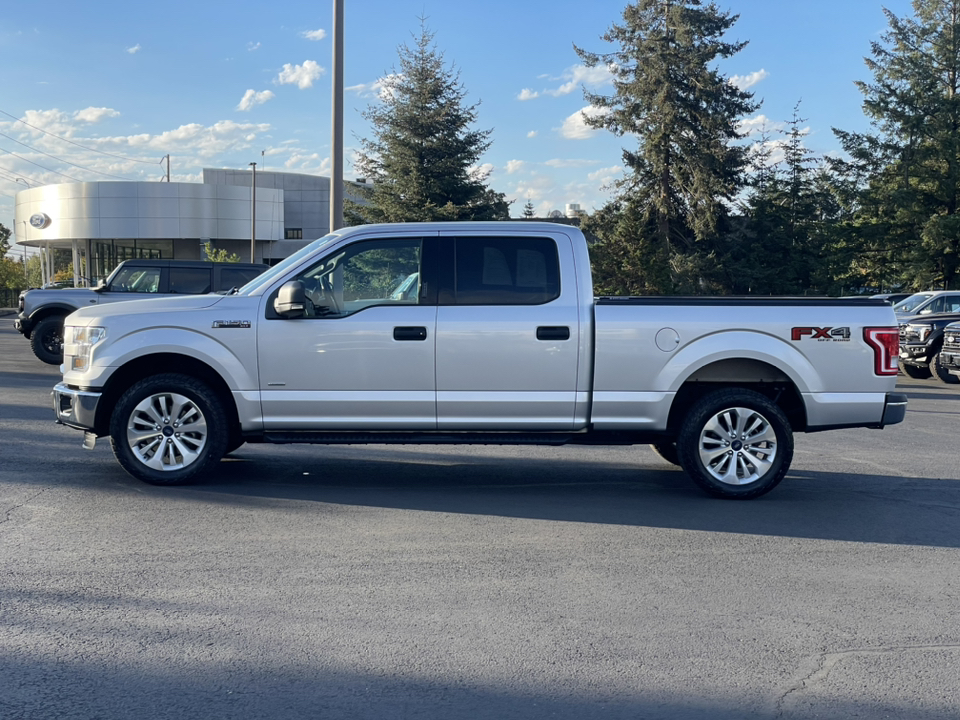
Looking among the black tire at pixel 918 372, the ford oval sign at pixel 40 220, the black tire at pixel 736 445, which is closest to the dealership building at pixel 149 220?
the ford oval sign at pixel 40 220

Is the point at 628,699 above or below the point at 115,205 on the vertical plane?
below

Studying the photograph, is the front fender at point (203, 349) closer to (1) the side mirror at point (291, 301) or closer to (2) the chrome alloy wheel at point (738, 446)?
(1) the side mirror at point (291, 301)

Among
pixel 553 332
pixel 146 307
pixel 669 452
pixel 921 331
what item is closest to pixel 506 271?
pixel 553 332

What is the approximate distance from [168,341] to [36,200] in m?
65.3

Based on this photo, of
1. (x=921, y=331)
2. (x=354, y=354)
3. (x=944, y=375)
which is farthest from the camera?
(x=921, y=331)

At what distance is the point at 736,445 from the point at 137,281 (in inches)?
475

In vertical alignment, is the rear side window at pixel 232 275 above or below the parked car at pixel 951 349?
above

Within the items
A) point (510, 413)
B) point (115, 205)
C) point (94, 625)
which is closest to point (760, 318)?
point (510, 413)

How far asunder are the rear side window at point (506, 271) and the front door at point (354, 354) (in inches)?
12.4

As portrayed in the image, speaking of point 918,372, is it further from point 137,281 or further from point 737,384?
point 137,281

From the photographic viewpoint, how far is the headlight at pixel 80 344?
24.6ft

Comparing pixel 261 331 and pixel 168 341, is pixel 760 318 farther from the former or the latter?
pixel 168 341

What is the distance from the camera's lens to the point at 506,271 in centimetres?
748

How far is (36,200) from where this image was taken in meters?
65.3
